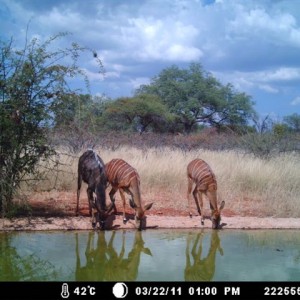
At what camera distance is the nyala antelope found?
10289 mm

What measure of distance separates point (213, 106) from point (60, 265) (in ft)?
109

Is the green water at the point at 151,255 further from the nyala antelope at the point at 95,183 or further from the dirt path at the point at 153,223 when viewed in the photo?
the nyala antelope at the point at 95,183

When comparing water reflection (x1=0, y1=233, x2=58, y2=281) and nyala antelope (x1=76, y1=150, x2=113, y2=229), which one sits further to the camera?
nyala antelope (x1=76, y1=150, x2=113, y2=229)

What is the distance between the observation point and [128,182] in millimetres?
10836

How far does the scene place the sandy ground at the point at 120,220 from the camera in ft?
34.0

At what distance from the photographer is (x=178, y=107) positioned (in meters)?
39.1

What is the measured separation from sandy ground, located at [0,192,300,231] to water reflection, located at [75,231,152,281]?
0.82 m

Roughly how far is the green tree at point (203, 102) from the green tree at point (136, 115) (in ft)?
10.1
